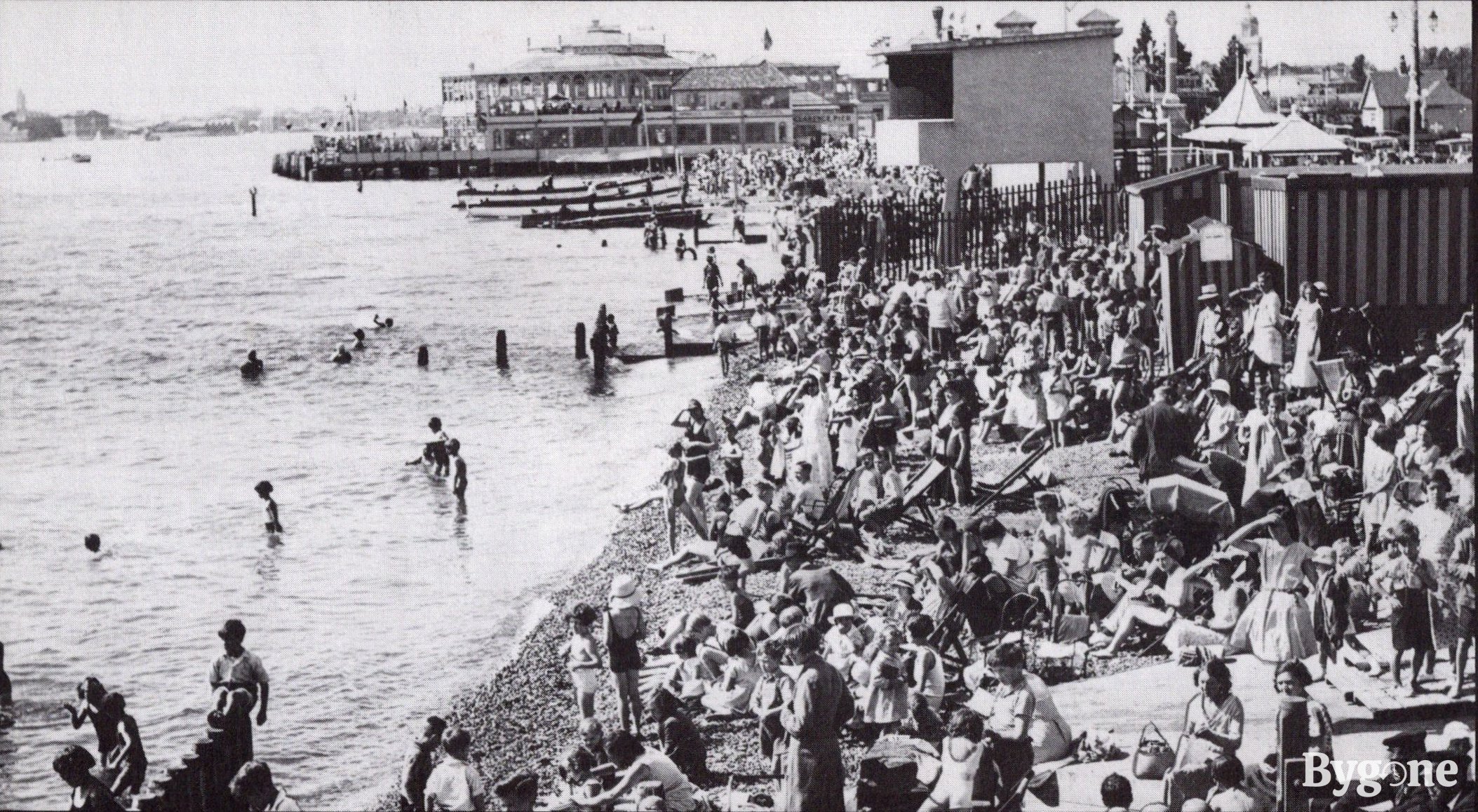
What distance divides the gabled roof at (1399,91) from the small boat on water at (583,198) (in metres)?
44.3

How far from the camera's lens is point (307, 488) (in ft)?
89.9

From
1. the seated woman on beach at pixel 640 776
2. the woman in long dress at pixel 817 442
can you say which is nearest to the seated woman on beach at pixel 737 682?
the seated woman on beach at pixel 640 776

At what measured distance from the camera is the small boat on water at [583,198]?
278 feet

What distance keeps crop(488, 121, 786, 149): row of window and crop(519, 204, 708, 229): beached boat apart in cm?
2761

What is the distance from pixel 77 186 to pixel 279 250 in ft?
326

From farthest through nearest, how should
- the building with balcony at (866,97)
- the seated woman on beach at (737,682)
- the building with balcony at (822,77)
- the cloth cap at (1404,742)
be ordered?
the building with balcony at (822,77), the building with balcony at (866,97), the seated woman on beach at (737,682), the cloth cap at (1404,742)

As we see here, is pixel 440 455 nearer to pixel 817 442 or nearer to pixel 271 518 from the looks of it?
pixel 271 518

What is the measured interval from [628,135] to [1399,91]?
80999 mm

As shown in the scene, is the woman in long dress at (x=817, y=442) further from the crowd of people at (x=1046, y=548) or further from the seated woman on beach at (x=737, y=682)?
the seated woman on beach at (x=737, y=682)

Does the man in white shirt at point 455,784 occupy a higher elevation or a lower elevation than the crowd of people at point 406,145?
lower

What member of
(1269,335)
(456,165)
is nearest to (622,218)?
(456,165)

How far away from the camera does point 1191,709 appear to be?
7.58m

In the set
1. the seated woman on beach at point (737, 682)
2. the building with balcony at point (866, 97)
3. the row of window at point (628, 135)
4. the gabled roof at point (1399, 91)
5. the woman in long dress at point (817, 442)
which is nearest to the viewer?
the seated woman on beach at point (737, 682)

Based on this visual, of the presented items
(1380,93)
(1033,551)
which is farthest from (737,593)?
(1380,93)
